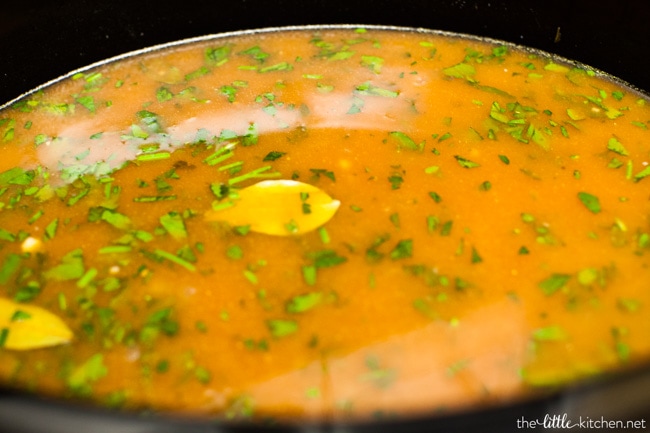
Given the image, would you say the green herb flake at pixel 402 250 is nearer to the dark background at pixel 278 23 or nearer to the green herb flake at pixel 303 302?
the green herb flake at pixel 303 302

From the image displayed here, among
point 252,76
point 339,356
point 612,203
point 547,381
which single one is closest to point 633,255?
point 612,203

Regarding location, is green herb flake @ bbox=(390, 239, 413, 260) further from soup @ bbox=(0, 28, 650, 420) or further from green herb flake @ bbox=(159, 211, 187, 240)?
green herb flake @ bbox=(159, 211, 187, 240)

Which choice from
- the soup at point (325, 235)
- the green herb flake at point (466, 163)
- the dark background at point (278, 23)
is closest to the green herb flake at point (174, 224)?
the soup at point (325, 235)

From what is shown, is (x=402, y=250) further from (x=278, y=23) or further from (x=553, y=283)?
(x=278, y=23)

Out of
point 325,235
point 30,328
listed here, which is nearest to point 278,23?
point 325,235

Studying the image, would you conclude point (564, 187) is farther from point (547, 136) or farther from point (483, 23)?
point (483, 23)
